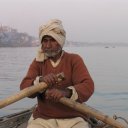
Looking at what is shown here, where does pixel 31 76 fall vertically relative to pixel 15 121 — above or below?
above

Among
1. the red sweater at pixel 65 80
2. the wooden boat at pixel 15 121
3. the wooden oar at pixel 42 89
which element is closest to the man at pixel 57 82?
the red sweater at pixel 65 80

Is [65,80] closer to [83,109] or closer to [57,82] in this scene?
[57,82]

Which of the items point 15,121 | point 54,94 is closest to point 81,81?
point 54,94

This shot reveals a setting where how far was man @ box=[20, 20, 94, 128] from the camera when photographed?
4.36 meters

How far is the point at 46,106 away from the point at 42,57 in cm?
49

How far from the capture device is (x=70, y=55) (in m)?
4.57

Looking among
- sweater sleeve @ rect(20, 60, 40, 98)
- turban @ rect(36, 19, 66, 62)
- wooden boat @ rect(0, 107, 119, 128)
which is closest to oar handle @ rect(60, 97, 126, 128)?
sweater sleeve @ rect(20, 60, 40, 98)

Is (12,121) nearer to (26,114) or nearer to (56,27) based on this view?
(26,114)

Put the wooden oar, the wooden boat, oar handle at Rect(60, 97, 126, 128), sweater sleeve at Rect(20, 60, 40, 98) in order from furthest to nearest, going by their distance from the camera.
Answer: the wooden boat < sweater sleeve at Rect(20, 60, 40, 98) < oar handle at Rect(60, 97, 126, 128) < the wooden oar

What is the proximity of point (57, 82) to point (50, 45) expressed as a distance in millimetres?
386

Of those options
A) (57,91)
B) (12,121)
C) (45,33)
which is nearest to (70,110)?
(57,91)

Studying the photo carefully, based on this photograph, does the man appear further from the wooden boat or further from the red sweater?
the wooden boat

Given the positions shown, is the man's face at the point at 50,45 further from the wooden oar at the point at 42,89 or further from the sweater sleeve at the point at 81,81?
the wooden oar at the point at 42,89

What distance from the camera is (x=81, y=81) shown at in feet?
14.5
